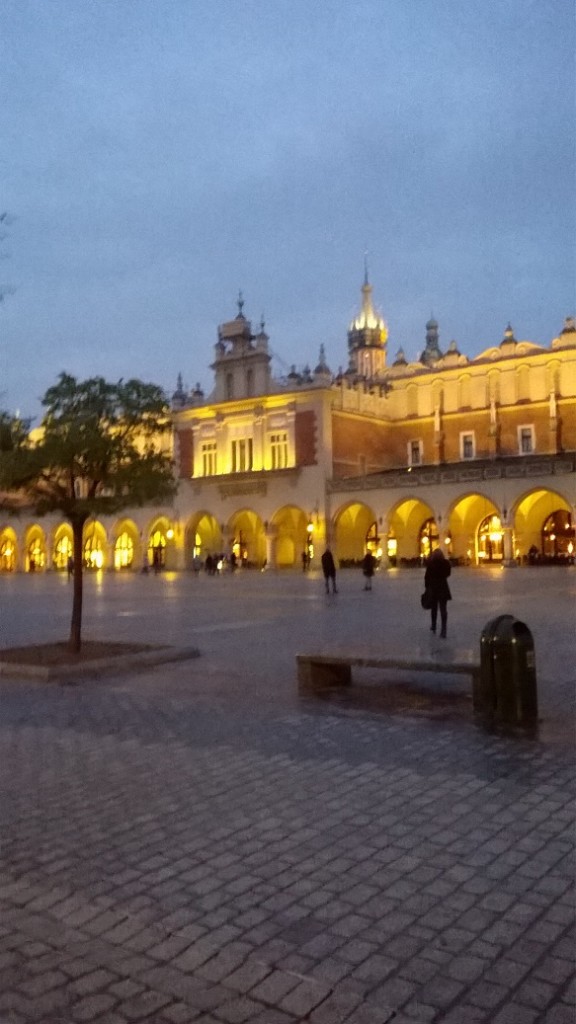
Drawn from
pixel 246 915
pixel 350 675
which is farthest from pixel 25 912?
pixel 350 675

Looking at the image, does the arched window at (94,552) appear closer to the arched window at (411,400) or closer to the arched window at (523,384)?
the arched window at (411,400)

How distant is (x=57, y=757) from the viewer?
6367 millimetres

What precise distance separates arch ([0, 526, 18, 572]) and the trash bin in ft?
200

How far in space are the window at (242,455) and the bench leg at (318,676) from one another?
43923 millimetres

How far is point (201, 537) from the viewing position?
58062 millimetres

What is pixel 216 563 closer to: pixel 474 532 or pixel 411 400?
pixel 474 532

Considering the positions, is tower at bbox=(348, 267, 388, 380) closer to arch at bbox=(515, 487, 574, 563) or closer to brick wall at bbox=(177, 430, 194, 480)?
brick wall at bbox=(177, 430, 194, 480)

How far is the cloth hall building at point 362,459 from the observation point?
46.2 m

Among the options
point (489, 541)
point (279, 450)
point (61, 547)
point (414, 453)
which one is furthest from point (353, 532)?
point (61, 547)

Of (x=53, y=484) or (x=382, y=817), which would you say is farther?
(x=53, y=484)

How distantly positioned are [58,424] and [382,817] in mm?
8550

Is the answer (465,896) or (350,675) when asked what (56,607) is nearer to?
(350,675)

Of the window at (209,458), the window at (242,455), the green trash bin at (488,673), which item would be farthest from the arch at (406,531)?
the green trash bin at (488,673)

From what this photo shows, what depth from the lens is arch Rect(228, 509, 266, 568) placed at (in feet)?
176
